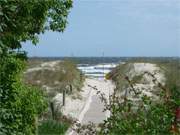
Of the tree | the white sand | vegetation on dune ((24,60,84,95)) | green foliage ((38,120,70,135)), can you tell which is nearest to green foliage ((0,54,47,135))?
the tree

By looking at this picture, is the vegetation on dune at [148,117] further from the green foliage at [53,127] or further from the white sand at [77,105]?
the white sand at [77,105]

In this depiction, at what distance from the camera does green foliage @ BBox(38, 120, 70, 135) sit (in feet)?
48.4

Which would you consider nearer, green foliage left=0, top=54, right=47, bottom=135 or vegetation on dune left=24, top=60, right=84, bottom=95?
green foliage left=0, top=54, right=47, bottom=135

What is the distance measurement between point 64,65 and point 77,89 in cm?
238

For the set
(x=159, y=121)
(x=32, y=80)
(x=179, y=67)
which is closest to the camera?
(x=159, y=121)

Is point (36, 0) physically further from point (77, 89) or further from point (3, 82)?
point (77, 89)

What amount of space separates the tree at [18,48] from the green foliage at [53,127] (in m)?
7.32

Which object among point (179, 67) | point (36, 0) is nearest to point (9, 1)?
point (36, 0)

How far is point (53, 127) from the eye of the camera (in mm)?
15586

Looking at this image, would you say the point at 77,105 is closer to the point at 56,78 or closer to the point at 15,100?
the point at 56,78

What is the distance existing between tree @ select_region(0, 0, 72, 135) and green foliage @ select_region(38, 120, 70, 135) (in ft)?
24.0

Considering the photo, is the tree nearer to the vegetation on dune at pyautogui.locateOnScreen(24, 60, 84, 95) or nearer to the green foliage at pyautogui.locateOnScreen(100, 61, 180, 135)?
the green foliage at pyautogui.locateOnScreen(100, 61, 180, 135)

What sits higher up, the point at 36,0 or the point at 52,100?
the point at 36,0

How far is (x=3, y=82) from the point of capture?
6.44 m
